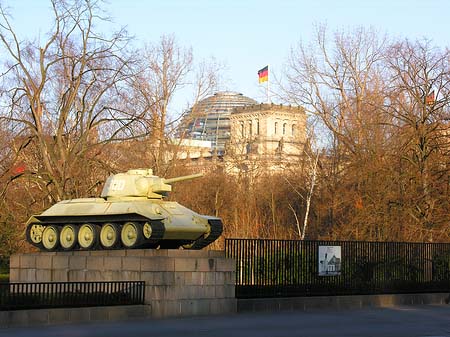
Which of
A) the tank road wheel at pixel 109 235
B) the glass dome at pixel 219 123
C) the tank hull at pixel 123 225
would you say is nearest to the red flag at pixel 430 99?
the tank hull at pixel 123 225

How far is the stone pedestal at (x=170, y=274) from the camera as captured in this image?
21438 millimetres

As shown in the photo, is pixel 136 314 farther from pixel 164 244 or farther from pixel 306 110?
pixel 306 110

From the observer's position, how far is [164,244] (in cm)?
2472

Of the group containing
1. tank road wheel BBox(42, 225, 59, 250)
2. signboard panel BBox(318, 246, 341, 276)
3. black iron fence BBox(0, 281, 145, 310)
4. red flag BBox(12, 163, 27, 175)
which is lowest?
black iron fence BBox(0, 281, 145, 310)

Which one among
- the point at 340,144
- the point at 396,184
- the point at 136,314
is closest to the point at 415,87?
the point at 396,184

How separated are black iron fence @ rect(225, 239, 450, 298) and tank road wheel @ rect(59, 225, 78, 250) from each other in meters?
4.66

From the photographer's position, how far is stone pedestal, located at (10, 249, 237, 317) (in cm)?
2144

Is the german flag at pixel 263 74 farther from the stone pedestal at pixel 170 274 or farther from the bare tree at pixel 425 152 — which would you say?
the stone pedestal at pixel 170 274

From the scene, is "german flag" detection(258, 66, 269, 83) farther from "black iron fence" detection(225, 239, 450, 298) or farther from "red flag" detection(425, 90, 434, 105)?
"black iron fence" detection(225, 239, 450, 298)

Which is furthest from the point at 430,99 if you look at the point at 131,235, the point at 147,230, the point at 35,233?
the point at 35,233

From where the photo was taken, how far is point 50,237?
2630 cm

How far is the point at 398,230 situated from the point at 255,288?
1374 centimetres

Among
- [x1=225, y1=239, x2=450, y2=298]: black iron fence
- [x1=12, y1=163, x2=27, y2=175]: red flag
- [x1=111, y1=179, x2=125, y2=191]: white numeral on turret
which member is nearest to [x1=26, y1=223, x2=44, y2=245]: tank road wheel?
[x1=111, y1=179, x2=125, y2=191]: white numeral on turret

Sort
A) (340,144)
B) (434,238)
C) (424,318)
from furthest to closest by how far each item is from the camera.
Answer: (340,144) < (434,238) < (424,318)
